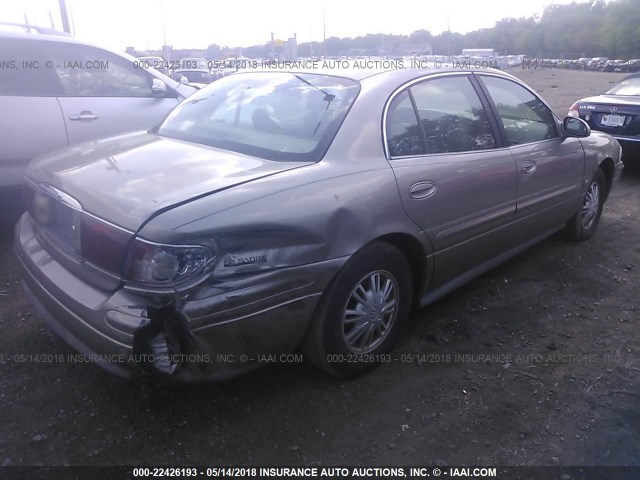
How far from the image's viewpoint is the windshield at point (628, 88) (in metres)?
7.45

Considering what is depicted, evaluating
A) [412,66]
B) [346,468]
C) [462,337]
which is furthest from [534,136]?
[346,468]

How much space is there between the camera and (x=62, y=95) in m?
4.71

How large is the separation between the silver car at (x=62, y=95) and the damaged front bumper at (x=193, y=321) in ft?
8.44

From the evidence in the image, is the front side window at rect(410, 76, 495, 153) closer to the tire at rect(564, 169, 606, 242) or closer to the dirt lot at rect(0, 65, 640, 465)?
the dirt lot at rect(0, 65, 640, 465)

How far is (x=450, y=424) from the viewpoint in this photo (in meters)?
2.51

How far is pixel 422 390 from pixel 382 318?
415 mm

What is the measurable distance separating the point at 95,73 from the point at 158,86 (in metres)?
0.57

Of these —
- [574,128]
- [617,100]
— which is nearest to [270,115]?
[574,128]

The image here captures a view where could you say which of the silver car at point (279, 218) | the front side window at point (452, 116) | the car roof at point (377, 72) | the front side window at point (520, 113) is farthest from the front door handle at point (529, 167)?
the car roof at point (377, 72)

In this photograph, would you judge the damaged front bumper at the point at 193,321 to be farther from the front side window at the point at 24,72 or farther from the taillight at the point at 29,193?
the front side window at the point at 24,72

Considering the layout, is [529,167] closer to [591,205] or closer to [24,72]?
[591,205]

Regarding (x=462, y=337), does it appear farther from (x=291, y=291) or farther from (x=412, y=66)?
(x=412, y=66)

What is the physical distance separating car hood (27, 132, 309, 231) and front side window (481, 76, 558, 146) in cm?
179

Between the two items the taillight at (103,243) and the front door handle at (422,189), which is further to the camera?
the front door handle at (422,189)
